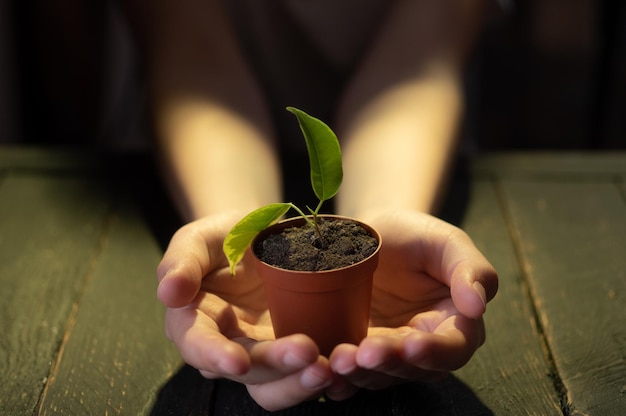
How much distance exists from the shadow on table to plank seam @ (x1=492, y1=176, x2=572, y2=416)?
0.28 feet

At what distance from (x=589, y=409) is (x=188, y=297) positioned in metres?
0.41

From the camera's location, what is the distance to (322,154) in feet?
2.10

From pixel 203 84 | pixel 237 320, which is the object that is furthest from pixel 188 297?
pixel 203 84

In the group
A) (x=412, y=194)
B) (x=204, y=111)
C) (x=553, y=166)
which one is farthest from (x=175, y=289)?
(x=553, y=166)

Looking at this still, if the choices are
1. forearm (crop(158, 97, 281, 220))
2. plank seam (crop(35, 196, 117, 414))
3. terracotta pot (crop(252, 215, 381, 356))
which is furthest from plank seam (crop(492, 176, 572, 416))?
plank seam (crop(35, 196, 117, 414))

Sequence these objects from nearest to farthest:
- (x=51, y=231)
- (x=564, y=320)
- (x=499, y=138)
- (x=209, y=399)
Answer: (x=209, y=399), (x=564, y=320), (x=51, y=231), (x=499, y=138)

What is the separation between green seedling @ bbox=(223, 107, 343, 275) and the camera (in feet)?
2.06

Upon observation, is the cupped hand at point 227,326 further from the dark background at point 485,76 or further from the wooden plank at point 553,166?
the dark background at point 485,76

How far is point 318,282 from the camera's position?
630 millimetres

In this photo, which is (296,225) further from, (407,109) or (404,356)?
(407,109)

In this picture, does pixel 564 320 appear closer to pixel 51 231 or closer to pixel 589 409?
pixel 589 409

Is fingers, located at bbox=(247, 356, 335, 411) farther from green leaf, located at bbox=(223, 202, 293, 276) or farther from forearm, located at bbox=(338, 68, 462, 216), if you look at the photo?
forearm, located at bbox=(338, 68, 462, 216)

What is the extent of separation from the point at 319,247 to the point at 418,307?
0.14 meters

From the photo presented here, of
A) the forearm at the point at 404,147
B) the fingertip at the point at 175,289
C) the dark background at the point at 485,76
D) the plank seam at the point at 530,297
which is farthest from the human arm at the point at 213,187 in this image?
the dark background at the point at 485,76
